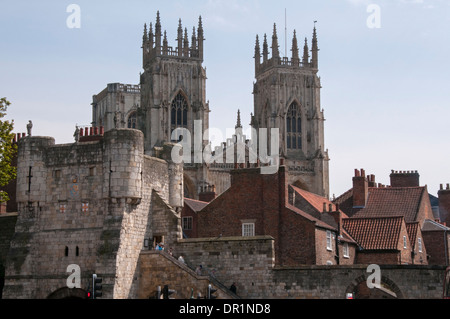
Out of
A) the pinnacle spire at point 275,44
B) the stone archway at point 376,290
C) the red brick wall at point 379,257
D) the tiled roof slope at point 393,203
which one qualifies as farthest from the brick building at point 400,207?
the pinnacle spire at point 275,44

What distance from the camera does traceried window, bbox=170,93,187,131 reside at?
118 metres

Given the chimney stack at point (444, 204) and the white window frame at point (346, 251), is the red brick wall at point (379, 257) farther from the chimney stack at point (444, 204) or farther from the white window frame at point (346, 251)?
the chimney stack at point (444, 204)

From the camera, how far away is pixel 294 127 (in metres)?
125

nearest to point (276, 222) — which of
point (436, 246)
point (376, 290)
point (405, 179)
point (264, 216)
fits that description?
point (264, 216)

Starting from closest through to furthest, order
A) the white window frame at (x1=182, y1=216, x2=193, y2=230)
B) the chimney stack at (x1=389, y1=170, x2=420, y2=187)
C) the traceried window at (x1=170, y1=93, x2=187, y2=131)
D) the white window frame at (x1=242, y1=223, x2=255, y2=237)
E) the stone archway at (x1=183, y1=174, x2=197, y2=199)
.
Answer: the white window frame at (x1=242, y1=223, x2=255, y2=237) → the white window frame at (x1=182, y1=216, x2=193, y2=230) → the chimney stack at (x1=389, y1=170, x2=420, y2=187) → the stone archway at (x1=183, y1=174, x2=197, y2=199) → the traceried window at (x1=170, y1=93, x2=187, y2=131)

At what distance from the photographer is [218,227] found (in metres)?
54.9

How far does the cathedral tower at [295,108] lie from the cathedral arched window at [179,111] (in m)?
12.1

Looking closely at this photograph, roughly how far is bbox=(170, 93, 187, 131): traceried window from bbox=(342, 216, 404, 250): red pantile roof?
60679mm

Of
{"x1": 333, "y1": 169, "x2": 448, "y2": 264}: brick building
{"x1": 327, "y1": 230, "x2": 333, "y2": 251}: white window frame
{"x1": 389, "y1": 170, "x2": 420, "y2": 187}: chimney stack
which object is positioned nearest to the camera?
{"x1": 327, "y1": 230, "x2": 333, "y2": 251}: white window frame

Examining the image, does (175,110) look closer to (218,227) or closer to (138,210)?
(218,227)

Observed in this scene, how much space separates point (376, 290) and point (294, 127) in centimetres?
7457

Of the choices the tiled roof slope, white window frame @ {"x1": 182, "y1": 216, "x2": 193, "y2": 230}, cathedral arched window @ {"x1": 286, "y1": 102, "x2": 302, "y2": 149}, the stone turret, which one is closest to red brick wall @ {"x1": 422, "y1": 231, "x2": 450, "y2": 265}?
the tiled roof slope

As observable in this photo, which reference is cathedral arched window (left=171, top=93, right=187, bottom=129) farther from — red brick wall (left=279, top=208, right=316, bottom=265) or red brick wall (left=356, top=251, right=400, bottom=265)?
red brick wall (left=279, top=208, right=316, bottom=265)
